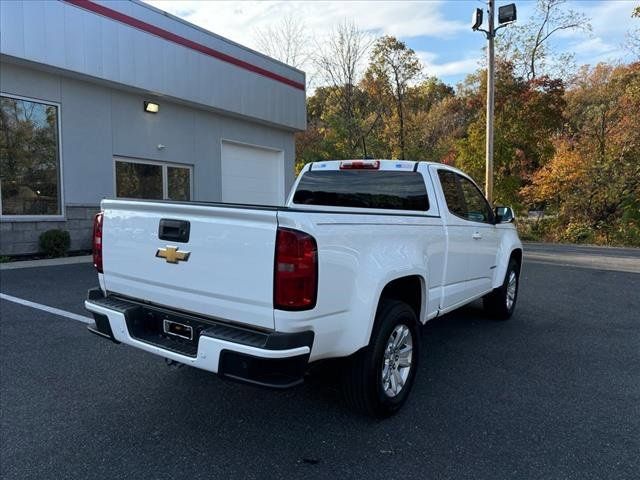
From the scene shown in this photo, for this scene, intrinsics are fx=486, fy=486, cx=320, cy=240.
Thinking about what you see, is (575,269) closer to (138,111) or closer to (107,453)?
(107,453)

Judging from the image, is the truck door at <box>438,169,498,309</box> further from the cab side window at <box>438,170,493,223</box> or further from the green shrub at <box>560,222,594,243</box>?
the green shrub at <box>560,222,594,243</box>

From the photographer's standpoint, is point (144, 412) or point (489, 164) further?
point (489, 164)

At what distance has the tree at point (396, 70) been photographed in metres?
29.1

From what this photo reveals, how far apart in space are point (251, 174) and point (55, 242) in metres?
7.56

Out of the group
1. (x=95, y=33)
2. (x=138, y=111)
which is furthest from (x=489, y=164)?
(x=95, y=33)

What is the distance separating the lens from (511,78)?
902 inches

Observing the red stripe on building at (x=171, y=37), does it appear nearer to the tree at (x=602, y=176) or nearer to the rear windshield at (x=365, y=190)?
the rear windshield at (x=365, y=190)

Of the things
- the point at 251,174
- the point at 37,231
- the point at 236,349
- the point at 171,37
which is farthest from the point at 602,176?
the point at 236,349

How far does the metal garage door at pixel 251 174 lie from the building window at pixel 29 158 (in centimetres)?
545

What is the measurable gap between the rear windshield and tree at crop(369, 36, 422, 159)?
26.3 metres

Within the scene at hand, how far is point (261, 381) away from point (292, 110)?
16.5 m

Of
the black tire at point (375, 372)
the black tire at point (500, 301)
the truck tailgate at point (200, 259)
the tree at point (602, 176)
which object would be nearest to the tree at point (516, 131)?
the tree at point (602, 176)

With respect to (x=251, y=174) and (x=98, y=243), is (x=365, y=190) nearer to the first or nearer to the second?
(x=98, y=243)

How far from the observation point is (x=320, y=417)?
350cm
